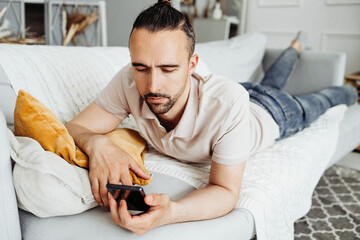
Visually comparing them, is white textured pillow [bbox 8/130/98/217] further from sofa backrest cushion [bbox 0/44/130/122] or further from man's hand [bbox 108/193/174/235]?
sofa backrest cushion [bbox 0/44/130/122]

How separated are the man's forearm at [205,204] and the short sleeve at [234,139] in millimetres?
92

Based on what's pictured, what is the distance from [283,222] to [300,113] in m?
0.75

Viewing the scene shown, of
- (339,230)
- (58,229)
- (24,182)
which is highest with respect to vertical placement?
(24,182)

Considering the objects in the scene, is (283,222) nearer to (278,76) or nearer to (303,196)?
(303,196)

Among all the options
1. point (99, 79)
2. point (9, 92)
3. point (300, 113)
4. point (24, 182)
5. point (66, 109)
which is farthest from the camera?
point (300, 113)

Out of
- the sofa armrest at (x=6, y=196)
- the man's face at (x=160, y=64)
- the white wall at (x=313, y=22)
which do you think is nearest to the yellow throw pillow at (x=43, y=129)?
the sofa armrest at (x=6, y=196)

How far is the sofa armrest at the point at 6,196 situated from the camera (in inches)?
28.3

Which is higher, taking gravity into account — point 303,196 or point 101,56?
point 101,56

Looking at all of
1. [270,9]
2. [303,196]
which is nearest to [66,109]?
[303,196]

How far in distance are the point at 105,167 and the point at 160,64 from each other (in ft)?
1.06

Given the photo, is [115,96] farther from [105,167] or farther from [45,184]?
[45,184]

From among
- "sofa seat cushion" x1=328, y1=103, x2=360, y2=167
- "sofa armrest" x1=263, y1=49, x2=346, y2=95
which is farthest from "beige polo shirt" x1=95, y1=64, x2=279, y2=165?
"sofa armrest" x1=263, y1=49, x2=346, y2=95

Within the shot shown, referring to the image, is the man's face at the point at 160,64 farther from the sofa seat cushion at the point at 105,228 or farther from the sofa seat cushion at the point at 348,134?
the sofa seat cushion at the point at 348,134

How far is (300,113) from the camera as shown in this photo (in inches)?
66.3
